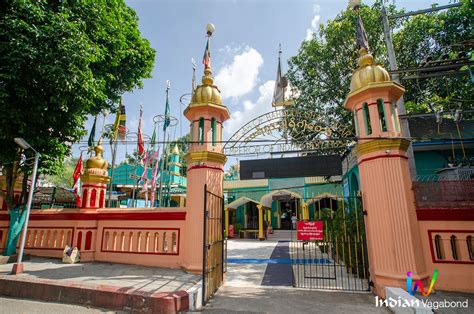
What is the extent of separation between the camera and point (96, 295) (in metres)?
4.95

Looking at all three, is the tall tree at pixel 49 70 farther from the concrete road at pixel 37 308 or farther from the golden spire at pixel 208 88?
the concrete road at pixel 37 308

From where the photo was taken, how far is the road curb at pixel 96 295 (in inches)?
177

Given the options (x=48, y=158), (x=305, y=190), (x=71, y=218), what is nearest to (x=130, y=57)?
(x=48, y=158)

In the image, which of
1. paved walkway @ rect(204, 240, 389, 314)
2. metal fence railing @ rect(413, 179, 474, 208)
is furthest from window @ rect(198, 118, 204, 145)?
metal fence railing @ rect(413, 179, 474, 208)

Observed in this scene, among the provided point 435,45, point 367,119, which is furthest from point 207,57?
point 435,45

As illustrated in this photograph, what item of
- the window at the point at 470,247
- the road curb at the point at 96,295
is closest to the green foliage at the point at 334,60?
the window at the point at 470,247

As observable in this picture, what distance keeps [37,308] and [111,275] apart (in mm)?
1402

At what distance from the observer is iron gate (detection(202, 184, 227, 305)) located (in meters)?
5.41

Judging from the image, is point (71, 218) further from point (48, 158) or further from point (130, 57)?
point (130, 57)

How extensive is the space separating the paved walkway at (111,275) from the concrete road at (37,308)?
1.46ft

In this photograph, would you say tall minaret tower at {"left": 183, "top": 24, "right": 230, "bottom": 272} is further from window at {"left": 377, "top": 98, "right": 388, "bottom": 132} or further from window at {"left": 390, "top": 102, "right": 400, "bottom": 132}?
window at {"left": 390, "top": 102, "right": 400, "bottom": 132}

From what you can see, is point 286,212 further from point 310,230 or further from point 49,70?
point 49,70

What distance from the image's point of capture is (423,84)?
15133mm

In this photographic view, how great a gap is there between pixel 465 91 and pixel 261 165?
1274 cm
